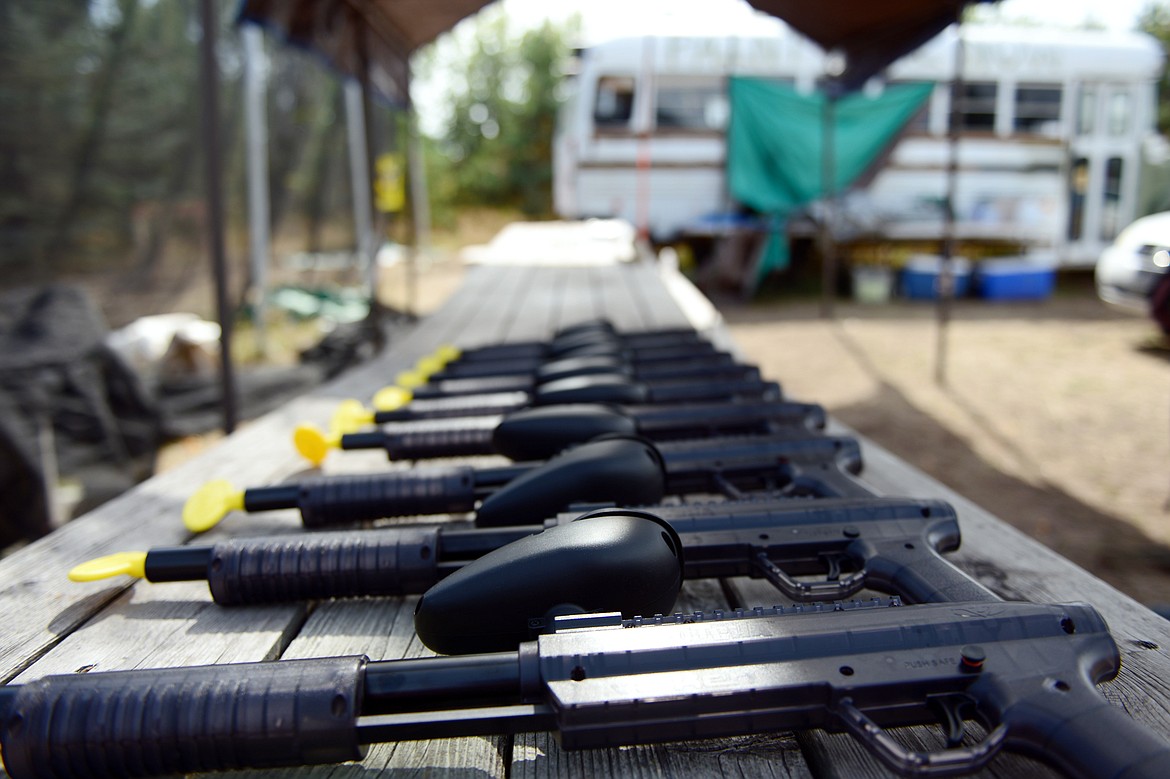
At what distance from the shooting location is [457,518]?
1954 mm

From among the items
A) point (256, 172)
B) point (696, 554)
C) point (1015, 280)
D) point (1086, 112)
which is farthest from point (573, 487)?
point (1086, 112)

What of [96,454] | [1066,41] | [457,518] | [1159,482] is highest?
[1066,41]

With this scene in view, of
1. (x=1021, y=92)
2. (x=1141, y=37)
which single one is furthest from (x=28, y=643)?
(x=1141, y=37)

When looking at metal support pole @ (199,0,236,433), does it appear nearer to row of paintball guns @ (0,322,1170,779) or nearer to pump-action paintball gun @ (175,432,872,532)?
pump-action paintball gun @ (175,432,872,532)

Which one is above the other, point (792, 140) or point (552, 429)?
point (792, 140)

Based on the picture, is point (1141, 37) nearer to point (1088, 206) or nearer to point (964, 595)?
point (1088, 206)

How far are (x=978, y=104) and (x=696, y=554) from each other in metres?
14.3

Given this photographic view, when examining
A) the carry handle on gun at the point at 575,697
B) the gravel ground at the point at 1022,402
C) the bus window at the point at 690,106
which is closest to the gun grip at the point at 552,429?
the carry handle on gun at the point at 575,697

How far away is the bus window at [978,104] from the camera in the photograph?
526 inches

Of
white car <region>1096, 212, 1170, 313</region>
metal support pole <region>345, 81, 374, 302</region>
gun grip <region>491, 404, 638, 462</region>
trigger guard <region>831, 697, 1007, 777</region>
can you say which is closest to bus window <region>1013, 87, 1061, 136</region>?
white car <region>1096, 212, 1170, 313</region>

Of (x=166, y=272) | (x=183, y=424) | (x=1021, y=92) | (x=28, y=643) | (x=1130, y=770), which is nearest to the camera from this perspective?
(x=1130, y=770)

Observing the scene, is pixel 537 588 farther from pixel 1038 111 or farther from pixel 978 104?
pixel 1038 111

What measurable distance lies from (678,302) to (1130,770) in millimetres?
5311

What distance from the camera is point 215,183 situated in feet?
13.2
